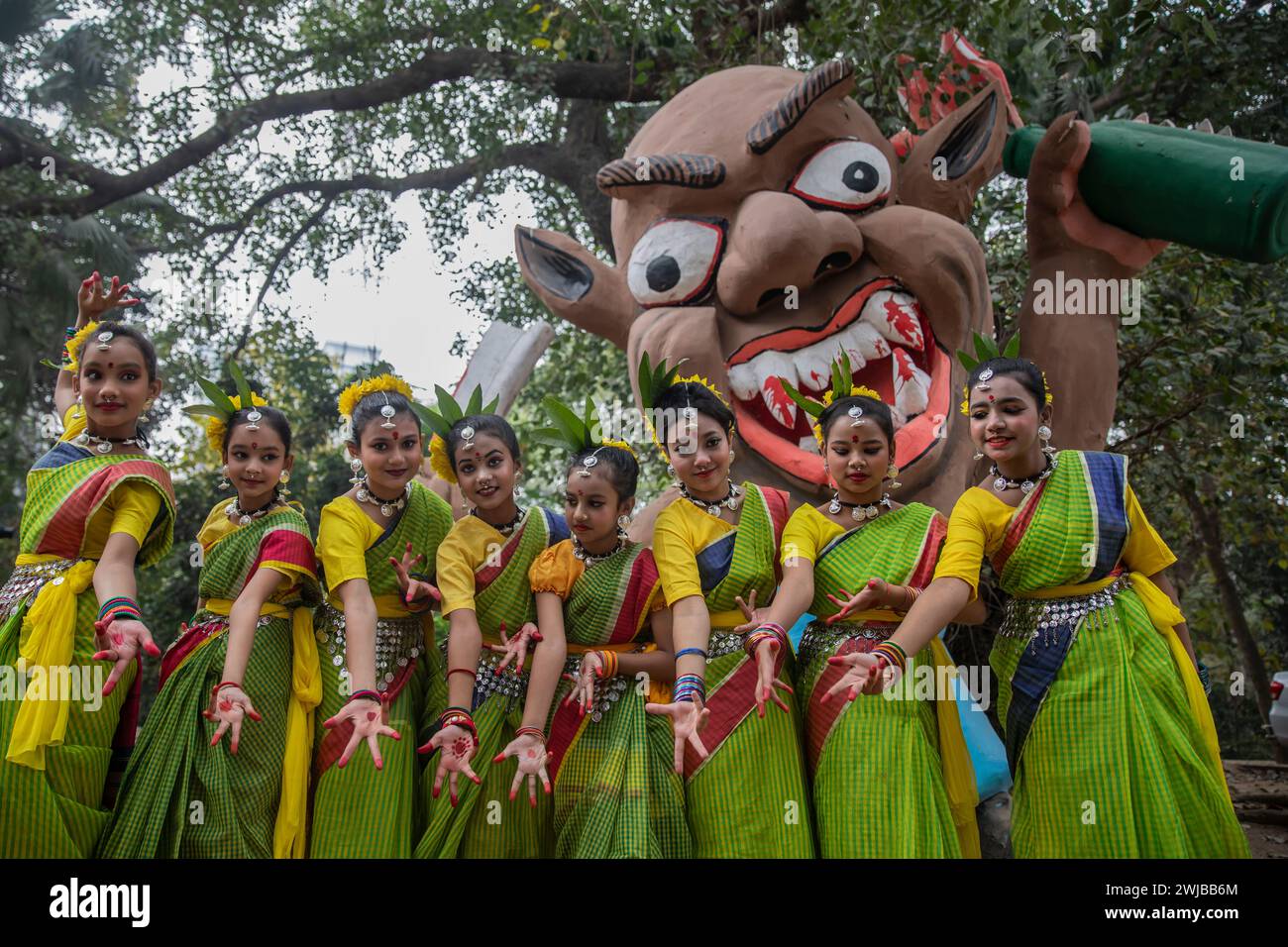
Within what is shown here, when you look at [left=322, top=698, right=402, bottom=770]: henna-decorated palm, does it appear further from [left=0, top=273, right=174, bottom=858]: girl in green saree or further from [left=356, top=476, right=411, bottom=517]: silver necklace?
[left=356, top=476, right=411, bottom=517]: silver necklace

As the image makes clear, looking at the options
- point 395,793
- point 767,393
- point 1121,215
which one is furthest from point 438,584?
point 1121,215

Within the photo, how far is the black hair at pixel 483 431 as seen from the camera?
3.07 metres

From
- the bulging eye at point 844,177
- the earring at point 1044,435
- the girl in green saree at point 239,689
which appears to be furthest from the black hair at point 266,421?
the bulging eye at point 844,177

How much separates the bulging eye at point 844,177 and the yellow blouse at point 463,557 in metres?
2.06

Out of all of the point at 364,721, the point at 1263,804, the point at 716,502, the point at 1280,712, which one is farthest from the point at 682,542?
the point at 1280,712

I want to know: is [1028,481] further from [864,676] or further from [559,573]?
[559,573]

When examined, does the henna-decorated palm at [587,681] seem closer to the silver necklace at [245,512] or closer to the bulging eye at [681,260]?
the silver necklace at [245,512]
